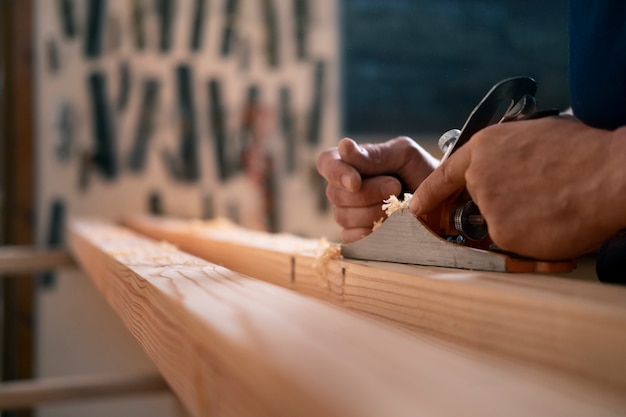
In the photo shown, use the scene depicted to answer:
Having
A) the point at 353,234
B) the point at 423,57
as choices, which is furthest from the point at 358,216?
the point at 423,57

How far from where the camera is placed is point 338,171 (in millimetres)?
1142

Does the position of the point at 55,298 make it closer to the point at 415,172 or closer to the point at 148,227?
the point at 148,227

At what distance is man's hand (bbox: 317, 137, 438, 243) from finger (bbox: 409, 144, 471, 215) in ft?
0.67

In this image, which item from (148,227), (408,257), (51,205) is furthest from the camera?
(51,205)

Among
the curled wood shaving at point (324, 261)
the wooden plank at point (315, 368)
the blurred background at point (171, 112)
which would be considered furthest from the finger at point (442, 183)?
the blurred background at point (171, 112)

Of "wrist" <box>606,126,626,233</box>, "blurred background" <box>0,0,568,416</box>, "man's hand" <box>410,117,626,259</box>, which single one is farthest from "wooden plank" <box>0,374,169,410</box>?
"wrist" <box>606,126,626,233</box>

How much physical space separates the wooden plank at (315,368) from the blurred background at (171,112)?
94.3 inches

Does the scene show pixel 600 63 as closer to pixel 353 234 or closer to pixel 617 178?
pixel 617 178

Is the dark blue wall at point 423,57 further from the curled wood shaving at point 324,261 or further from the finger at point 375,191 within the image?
the curled wood shaving at point 324,261

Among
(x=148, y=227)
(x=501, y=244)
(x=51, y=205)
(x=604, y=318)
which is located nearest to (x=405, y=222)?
(x=501, y=244)

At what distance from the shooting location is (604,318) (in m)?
0.50

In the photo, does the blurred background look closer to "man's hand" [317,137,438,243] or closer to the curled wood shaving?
"man's hand" [317,137,438,243]

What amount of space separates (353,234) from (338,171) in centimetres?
12

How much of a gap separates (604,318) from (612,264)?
299mm
